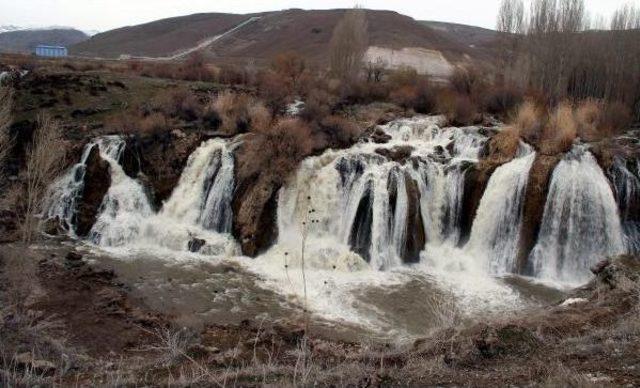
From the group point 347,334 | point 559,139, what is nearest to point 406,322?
point 347,334

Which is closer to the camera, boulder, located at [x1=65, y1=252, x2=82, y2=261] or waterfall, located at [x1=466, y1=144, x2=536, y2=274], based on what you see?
boulder, located at [x1=65, y1=252, x2=82, y2=261]

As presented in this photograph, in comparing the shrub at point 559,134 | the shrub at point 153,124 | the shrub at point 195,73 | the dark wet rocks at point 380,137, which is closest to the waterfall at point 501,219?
the shrub at point 559,134

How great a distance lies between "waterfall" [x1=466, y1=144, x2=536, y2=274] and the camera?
17438mm

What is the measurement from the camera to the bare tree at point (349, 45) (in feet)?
108

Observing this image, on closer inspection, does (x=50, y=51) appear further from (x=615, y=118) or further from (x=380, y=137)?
(x=615, y=118)

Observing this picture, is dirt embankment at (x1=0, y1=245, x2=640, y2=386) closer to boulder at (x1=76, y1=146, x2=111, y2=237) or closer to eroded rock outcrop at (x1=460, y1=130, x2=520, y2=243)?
boulder at (x1=76, y1=146, x2=111, y2=237)

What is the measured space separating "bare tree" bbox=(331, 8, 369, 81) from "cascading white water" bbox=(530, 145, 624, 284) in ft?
57.0

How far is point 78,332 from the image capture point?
1179cm

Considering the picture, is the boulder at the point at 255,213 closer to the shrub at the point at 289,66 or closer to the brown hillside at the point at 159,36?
the shrub at the point at 289,66

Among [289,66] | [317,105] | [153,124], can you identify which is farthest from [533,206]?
[289,66]

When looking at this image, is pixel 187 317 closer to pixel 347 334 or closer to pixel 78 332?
pixel 78 332

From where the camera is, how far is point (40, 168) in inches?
535

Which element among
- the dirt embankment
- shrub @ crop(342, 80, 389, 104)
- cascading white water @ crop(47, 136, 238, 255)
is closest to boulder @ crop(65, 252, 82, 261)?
the dirt embankment

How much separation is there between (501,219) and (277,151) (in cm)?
764
